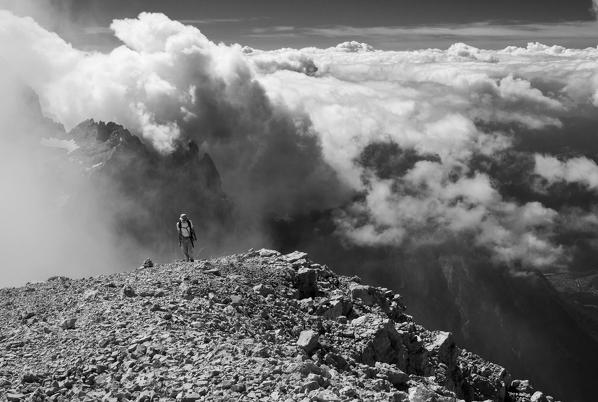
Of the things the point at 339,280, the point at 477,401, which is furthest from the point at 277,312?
the point at 477,401

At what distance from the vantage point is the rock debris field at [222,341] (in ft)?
77.3

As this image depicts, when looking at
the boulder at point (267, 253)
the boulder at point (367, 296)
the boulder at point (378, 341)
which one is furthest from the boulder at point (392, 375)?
the boulder at point (267, 253)

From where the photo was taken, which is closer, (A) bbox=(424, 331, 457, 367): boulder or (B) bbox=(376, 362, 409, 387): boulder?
(B) bbox=(376, 362, 409, 387): boulder

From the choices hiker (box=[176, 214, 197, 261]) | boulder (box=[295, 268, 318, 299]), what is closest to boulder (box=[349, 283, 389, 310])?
boulder (box=[295, 268, 318, 299])

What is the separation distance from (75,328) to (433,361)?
25.9m

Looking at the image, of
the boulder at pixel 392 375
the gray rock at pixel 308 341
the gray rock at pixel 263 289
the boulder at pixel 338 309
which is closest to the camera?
the gray rock at pixel 308 341

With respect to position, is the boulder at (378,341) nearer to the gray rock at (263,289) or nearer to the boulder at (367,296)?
the boulder at (367,296)

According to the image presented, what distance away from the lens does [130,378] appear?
2442 cm

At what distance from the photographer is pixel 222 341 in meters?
27.4

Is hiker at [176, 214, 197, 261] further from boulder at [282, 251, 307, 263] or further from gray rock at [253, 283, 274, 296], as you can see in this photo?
gray rock at [253, 283, 274, 296]

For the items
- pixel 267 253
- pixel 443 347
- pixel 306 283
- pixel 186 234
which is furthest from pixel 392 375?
pixel 186 234

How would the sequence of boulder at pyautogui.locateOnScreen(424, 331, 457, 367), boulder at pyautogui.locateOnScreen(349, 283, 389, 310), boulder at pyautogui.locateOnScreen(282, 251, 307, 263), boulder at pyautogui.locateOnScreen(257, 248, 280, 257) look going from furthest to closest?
boulder at pyautogui.locateOnScreen(257, 248, 280, 257) < boulder at pyautogui.locateOnScreen(282, 251, 307, 263) < boulder at pyautogui.locateOnScreen(349, 283, 389, 310) < boulder at pyautogui.locateOnScreen(424, 331, 457, 367)

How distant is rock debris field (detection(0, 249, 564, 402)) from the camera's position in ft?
77.3

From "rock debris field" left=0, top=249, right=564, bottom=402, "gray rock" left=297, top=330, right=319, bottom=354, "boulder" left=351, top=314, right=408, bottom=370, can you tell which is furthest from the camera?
"boulder" left=351, top=314, right=408, bottom=370
